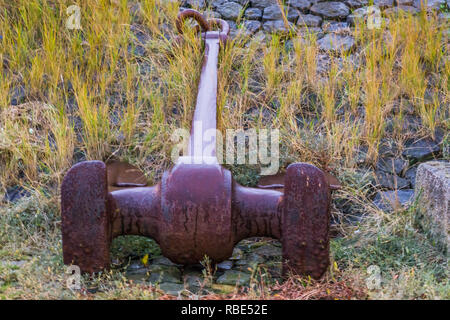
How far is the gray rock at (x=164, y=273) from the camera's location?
2.17 m

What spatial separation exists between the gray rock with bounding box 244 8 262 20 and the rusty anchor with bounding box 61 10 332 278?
8.08 ft

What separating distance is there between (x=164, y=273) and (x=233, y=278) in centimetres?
29

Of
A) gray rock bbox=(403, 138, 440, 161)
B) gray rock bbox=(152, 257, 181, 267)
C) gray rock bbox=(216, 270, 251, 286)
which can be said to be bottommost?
gray rock bbox=(216, 270, 251, 286)

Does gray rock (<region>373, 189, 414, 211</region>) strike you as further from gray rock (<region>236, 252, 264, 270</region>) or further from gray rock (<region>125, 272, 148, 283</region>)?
gray rock (<region>125, 272, 148, 283</region>)

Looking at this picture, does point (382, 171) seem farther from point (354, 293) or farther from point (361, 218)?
point (354, 293)

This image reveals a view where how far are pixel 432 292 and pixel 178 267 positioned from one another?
1021mm

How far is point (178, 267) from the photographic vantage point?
229cm

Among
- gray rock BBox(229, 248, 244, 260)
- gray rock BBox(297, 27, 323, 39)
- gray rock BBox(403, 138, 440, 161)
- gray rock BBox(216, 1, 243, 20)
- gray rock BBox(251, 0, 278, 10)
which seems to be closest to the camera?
gray rock BBox(229, 248, 244, 260)

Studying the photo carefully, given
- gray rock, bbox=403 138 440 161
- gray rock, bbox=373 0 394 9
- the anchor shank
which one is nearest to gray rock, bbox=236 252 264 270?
the anchor shank

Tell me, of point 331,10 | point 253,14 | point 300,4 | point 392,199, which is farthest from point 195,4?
point 392,199

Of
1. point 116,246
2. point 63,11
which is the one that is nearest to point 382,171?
point 116,246

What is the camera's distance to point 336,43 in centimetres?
379

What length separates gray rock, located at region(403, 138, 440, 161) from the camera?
3080 mm

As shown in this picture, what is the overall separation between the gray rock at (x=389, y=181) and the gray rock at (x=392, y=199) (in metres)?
0.04
